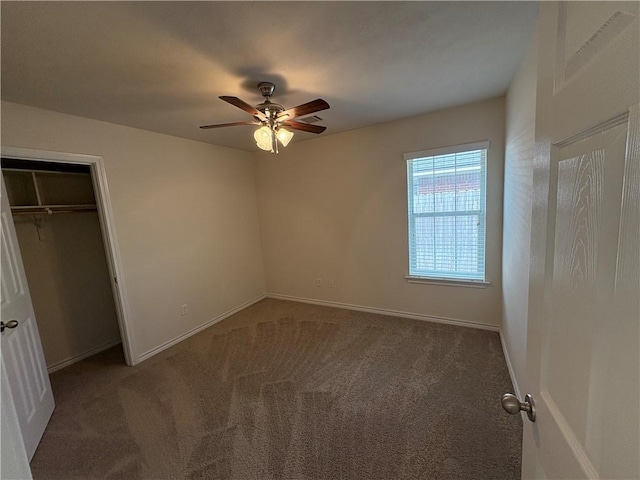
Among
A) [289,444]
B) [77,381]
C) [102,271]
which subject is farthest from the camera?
[102,271]

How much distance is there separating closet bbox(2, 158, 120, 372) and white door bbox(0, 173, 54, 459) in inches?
34.9

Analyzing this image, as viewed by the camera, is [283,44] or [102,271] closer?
[283,44]

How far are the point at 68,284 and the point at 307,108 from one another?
322cm

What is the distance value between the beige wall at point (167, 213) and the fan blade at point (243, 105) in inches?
64.1

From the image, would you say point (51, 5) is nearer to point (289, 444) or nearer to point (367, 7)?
point (367, 7)

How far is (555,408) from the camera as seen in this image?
0.61m

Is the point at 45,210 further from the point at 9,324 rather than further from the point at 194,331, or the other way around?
the point at 194,331

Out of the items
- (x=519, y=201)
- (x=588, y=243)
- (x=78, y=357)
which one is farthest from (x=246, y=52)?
(x=78, y=357)

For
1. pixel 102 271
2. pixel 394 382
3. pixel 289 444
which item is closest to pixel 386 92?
pixel 394 382

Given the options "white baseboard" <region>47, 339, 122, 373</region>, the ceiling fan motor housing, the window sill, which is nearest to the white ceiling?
the ceiling fan motor housing

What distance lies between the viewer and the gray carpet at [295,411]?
159cm

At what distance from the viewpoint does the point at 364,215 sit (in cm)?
356

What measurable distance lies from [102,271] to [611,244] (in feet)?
13.8

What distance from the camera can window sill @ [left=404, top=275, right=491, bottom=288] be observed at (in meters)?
2.97
